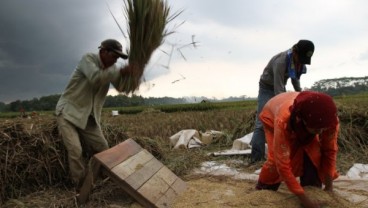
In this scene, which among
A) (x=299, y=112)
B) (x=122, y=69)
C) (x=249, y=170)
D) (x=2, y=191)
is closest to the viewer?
(x=299, y=112)

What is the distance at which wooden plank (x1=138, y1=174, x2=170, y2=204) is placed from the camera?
133 inches

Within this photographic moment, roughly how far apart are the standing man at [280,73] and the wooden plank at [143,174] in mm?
1549

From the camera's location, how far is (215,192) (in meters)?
3.68

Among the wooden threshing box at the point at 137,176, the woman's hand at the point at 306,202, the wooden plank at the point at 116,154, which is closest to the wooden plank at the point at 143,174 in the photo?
the wooden threshing box at the point at 137,176

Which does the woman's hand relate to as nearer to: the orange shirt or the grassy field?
the orange shirt

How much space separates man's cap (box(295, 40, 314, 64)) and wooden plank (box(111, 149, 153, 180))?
6.34 feet

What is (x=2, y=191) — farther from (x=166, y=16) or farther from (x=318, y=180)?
(x=318, y=180)

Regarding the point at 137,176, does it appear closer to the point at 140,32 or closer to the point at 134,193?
the point at 134,193

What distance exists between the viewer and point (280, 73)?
453 cm

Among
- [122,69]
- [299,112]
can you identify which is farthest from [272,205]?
[122,69]

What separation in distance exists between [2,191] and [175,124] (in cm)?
614

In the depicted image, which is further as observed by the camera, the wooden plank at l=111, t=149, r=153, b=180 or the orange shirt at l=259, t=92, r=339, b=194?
the wooden plank at l=111, t=149, r=153, b=180

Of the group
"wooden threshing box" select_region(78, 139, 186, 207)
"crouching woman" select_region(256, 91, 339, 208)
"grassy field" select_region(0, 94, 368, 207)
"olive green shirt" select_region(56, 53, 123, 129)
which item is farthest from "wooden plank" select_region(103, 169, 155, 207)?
"grassy field" select_region(0, 94, 368, 207)

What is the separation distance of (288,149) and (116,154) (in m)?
1.62
